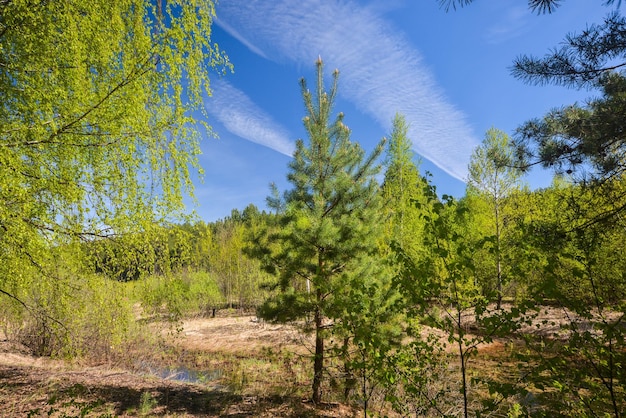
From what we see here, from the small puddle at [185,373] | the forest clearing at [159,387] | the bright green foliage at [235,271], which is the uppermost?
the bright green foliage at [235,271]

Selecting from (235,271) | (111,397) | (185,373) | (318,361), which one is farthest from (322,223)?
(235,271)

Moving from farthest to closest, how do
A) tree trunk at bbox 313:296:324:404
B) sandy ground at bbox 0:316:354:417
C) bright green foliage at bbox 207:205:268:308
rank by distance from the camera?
bright green foliage at bbox 207:205:268:308
tree trunk at bbox 313:296:324:404
sandy ground at bbox 0:316:354:417

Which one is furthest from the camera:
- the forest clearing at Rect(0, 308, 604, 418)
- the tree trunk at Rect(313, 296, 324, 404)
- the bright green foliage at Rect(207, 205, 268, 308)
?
the bright green foliage at Rect(207, 205, 268, 308)

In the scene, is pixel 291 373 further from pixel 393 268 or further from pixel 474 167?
pixel 474 167

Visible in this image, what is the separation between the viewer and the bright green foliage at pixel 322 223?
602 cm

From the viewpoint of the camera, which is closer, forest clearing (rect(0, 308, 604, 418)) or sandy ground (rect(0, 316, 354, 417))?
sandy ground (rect(0, 316, 354, 417))

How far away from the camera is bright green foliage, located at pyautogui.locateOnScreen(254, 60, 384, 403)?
6.02m

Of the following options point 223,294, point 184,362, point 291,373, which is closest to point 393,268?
point 291,373

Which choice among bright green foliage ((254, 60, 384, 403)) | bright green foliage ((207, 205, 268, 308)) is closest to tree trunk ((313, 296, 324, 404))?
bright green foliage ((254, 60, 384, 403))

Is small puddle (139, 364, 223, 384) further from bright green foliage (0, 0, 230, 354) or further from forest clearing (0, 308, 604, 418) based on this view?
bright green foliage (0, 0, 230, 354)

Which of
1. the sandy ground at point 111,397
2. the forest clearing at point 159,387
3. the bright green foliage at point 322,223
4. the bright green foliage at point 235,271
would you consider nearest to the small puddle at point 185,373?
the forest clearing at point 159,387

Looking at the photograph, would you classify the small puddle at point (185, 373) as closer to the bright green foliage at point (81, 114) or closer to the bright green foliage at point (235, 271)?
the bright green foliage at point (81, 114)

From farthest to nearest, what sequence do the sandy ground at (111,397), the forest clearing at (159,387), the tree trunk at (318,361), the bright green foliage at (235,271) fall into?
the bright green foliage at (235,271) → the tree trunk at (318,361) → the forest clearing at (159,387) → the sandy ground at (111,397)

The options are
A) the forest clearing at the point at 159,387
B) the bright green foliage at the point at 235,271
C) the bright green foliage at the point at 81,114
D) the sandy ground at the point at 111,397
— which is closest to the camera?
the bright green foliage at the point at 81,114
